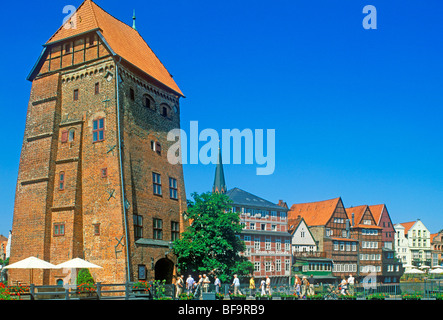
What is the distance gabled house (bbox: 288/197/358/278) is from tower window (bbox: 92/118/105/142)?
49655 mm

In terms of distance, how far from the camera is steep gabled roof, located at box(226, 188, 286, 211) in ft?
234

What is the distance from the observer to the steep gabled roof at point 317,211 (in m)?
83.4

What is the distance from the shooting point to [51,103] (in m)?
40.0

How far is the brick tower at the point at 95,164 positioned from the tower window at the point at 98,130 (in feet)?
0.24

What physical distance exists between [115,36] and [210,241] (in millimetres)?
18472

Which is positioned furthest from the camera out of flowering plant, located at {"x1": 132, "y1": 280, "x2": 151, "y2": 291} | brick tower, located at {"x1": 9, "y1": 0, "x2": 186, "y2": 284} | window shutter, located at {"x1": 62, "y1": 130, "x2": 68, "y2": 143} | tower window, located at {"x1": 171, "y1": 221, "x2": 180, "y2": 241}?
tower window, located at {"x1": 171, "y1": 221, "x2": 180, "y2": 241}

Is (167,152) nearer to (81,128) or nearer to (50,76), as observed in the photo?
(81,128)

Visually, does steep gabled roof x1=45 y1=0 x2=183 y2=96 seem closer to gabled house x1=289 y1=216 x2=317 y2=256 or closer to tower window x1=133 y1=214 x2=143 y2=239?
tower window x1=133 y1=214 x2=143 y2=239

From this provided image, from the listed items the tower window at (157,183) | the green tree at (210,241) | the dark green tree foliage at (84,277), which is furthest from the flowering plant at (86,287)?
the tower window at (157,183)

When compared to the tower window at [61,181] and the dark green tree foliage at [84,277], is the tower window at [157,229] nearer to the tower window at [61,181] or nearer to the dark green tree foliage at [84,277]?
the dark green tree foliage at [84,277]

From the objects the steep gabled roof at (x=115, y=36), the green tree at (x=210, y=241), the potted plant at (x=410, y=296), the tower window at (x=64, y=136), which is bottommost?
the potted plant at (x=410, y=296)

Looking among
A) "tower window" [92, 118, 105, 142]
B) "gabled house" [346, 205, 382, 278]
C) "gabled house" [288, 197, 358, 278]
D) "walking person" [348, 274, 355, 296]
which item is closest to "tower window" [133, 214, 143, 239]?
"tower window" [92, 118, 105, 142]

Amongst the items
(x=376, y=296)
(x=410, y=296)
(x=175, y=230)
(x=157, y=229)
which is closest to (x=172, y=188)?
(x=175, y=230)
